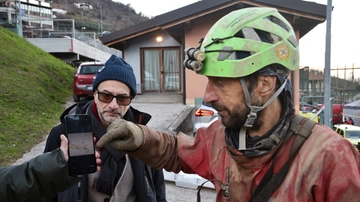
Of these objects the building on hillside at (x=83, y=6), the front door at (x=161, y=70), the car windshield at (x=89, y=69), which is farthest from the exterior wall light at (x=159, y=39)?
the building on hillside at (x=83, y=6)

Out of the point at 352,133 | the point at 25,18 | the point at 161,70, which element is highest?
the point at 25,18

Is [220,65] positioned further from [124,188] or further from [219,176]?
[124,188]

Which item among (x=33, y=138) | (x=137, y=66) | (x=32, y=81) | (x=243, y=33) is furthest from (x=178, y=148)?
(x=137, y=66)

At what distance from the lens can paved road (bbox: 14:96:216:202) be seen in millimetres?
5435

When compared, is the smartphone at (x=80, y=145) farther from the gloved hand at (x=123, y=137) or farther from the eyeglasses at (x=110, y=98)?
the eyeglasses at (x=110, y=98)

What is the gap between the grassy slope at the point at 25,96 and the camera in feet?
25.1

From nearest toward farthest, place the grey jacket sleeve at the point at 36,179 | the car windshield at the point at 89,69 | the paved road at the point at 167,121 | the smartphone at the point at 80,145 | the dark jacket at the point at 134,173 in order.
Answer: the grey jacket sleeve at the point at 36,179 → the smartphone at the point at 80,145 → the dark jacket at the point at 134,173 → the paved road at the point at 167,121 → the car windshield at the point at 89,69

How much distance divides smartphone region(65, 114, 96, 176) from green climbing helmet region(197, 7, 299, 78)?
89 cm

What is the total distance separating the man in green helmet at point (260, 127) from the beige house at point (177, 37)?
1218 centimetres

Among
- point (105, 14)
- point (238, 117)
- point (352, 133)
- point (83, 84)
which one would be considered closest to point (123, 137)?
A: point (238, 117)

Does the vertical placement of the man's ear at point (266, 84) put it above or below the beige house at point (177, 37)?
below

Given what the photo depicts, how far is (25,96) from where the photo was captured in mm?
10867

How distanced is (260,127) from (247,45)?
1.31 ft

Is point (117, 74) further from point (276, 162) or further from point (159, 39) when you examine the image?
point (159, 39)
